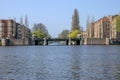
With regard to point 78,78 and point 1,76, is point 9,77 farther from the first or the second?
point 78,78

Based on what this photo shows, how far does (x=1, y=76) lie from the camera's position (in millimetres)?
39438

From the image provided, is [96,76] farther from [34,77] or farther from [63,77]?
[34,77]

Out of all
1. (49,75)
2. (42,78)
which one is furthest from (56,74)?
(42,78)

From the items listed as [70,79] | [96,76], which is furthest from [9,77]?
[96,76]

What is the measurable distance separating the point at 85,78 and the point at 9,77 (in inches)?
304

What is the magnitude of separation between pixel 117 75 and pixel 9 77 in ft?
36.4

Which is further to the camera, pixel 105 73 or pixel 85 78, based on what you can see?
pixel 105 73

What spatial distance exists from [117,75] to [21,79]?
32.8 feet

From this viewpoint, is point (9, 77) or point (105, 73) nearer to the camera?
point (9, 77)

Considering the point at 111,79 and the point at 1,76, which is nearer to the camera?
the point at 111,79

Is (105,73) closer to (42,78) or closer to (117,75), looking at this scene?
(117,75)

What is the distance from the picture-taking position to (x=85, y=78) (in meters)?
37.6

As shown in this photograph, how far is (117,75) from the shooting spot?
39.4 metres

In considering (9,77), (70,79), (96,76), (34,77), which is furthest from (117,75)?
(9,77)
